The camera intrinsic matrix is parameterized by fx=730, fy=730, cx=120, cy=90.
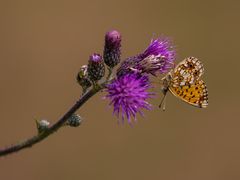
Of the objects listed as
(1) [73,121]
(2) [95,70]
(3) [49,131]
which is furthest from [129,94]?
(3) [49,131]

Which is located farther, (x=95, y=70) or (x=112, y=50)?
(x=112, y=50)

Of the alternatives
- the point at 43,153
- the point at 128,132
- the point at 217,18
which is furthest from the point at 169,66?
the point at 217,18

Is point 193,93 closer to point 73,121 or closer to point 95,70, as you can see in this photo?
point 95,70

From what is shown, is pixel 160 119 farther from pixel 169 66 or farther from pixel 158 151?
pixel 169 66

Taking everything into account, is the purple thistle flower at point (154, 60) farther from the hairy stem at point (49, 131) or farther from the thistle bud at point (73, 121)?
the thistle bud at point (73, 121)

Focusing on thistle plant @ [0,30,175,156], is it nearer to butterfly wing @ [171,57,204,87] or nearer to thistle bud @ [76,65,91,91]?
thistle bud @ [76,65,91,91]
